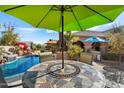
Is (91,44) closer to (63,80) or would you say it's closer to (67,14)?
(67,14)

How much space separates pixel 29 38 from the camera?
27.8 feet

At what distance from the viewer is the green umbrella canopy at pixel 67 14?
9.34 ft

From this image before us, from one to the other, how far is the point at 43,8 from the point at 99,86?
1502mm

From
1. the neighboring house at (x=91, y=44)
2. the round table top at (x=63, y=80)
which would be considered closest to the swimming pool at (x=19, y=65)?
the neighboring house at (x=91, y=44)

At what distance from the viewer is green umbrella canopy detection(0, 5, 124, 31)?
2.85 metres

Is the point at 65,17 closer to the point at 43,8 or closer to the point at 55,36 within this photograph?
the point at 43,8

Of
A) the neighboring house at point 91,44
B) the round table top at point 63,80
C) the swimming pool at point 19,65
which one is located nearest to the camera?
the round table top at point 63,80

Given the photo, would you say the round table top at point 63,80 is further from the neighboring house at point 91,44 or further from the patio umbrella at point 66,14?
the neighboring house at point 91,44

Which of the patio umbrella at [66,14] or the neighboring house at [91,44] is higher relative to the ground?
the patio umbrella at [66,14]

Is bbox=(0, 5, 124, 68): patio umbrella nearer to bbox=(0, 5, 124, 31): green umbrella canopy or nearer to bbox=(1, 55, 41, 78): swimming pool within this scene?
bbox=(0, 5, 124, 31): green umbrella canopy

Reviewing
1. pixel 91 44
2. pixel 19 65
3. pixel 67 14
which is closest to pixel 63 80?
pixel 67 14

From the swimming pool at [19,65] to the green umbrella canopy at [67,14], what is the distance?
3.35 meters

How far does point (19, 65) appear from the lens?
7.60 metres

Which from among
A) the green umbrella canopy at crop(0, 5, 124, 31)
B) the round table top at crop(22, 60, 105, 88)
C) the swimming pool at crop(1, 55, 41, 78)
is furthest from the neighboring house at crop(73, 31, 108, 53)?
the round table top at crop(22, 60, 105, 88)
